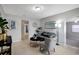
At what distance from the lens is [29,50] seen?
1963mm

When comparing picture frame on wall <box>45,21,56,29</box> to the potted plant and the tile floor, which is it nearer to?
the tile floor

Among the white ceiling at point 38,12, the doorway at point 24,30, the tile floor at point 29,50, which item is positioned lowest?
the tile floor at point 29,50

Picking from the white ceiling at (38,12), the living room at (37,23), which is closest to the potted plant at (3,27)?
the living room at (37,23)

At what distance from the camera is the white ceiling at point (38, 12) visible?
195cm

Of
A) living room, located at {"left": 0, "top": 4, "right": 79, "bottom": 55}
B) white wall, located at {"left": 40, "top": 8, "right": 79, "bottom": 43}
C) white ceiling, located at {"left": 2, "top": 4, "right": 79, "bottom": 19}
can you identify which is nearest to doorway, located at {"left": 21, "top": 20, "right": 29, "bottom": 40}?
living room, located at {"left": 0, "top": 4, "right": 79, "bottom": 55}

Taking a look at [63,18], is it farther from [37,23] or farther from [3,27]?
[3,27]

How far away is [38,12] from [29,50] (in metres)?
0.70

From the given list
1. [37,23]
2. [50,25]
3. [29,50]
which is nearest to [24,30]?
[37,23]

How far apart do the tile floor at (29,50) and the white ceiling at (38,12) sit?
50 centimetres

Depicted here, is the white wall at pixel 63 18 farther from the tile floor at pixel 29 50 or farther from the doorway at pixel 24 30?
the doorway at pixel 24 30

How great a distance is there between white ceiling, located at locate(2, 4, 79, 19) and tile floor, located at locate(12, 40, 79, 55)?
500 millimetres
